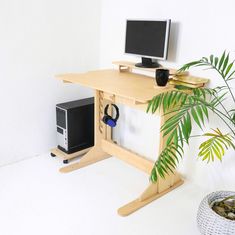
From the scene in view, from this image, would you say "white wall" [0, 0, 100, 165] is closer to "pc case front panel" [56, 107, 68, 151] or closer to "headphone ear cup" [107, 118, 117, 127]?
"pc case front panel" [56, 107, 68, 151]

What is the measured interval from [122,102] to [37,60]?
0.97 m

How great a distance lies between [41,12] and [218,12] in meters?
1.48

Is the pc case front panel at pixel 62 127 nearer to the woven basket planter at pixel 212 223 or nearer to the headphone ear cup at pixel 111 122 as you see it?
the headphone ear cup at pixel 111 122

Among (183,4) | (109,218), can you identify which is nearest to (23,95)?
(109,218)

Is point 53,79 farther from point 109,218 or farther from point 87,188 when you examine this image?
point 109,218

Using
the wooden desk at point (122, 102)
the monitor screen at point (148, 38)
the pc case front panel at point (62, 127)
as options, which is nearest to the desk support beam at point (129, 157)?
the wooden desk at point (122, 102)

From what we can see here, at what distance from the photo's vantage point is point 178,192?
2.28m

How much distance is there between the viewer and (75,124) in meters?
2.70

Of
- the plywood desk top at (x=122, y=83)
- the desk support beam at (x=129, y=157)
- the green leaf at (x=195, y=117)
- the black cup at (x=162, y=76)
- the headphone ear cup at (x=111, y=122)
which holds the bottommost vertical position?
the desk support beam at (x=129, y=157)

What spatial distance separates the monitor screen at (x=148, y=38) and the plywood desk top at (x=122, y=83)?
0.73 feet

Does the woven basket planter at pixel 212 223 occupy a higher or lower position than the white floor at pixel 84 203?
higher

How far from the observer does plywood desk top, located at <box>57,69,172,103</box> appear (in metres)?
1.87

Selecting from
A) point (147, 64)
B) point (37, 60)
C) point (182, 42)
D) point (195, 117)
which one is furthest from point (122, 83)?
point (195, 117)

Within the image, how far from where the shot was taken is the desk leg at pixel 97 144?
2578mm
